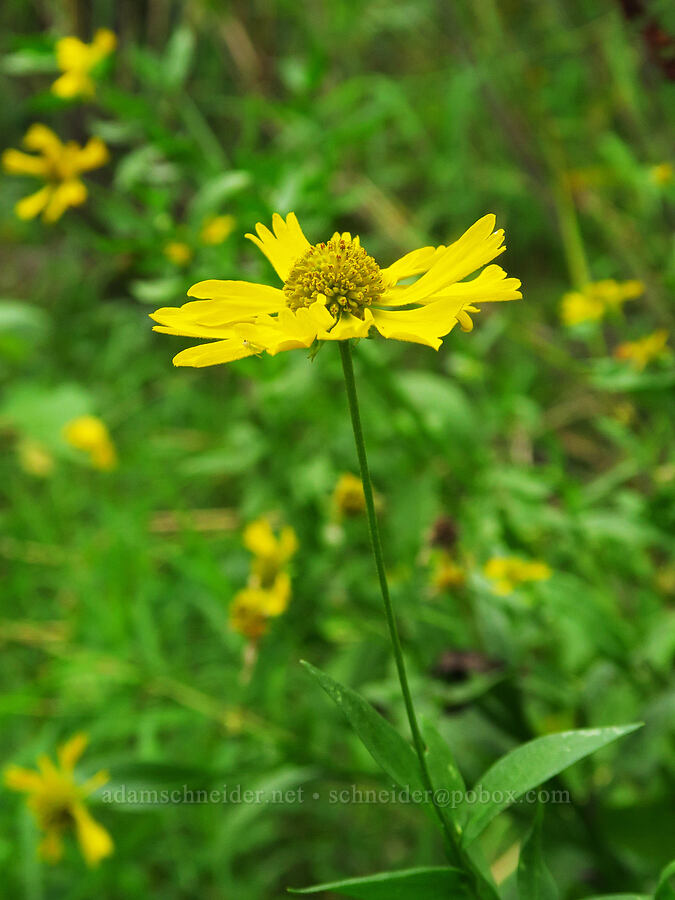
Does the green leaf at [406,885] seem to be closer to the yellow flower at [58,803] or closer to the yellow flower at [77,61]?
the yellow flower at [58,803]

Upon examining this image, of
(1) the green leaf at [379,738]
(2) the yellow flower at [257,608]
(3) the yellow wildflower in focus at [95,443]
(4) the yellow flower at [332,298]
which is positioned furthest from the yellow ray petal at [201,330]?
(3) the yellow wildflower in focus at [95,443]

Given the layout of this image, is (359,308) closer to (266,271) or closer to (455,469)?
(266,271)

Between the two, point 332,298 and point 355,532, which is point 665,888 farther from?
point 355,532

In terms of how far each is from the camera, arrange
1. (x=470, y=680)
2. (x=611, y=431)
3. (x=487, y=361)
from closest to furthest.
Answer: (x=470, y=680)
(x=611, y=431)
(x=487, y=361)

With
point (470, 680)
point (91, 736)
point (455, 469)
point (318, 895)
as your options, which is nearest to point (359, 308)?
point (470, 680)

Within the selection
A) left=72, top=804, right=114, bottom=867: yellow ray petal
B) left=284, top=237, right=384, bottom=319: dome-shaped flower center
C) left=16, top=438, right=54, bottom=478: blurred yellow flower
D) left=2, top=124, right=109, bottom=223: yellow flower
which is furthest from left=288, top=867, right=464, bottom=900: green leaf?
left=16, top=438, right=54, bottom=478: blurred yellow flower

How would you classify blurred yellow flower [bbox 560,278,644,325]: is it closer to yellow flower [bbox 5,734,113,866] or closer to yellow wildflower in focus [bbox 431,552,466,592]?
yellow wildflower in focus [bbox 431,552,466,592]
